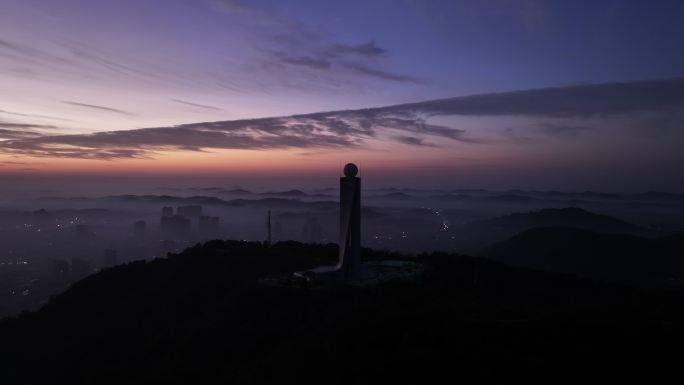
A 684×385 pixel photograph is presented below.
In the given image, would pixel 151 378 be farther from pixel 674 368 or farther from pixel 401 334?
pixel 674 368

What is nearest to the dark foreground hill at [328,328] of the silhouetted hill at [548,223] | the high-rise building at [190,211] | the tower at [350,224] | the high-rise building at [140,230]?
the tower at [350,224]

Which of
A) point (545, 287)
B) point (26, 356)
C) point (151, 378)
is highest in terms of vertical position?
point (545, 287)

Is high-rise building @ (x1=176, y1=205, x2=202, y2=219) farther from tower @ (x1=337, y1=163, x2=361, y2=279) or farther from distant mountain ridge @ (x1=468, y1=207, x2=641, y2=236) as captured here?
tower @ (x1=337, y1=163, x2=361, y2=279)

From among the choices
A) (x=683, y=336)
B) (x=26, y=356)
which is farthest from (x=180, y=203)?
(x=683, y=336)

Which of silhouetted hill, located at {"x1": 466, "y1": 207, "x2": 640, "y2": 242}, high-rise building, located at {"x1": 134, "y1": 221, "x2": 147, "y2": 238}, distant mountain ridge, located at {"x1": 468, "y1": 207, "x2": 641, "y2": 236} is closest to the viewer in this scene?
silhouetted hill, located at {"x1": 466, "y1": 207, "x2": 640, "y2": 242}

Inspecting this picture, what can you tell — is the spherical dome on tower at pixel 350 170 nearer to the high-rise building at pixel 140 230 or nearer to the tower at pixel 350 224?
the tower at pixel 350 224

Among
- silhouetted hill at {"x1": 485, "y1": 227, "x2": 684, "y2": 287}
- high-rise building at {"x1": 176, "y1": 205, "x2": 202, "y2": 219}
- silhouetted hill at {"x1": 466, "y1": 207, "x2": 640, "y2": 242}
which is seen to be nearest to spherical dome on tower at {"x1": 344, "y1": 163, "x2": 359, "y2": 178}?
silhouetted hill at {"x1": 485, "y1": 227, "x2": 684, "y2": 287}
